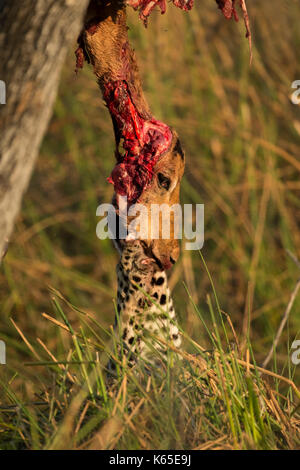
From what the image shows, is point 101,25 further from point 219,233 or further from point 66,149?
point 66,149

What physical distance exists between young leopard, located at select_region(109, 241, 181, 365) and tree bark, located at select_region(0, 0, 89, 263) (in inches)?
13.5

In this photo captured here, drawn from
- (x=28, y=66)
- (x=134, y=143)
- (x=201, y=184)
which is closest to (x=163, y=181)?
(x=134, y=143)

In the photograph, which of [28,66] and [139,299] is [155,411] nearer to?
[139,299]

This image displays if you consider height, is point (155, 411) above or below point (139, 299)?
below

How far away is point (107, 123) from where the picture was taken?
3818 mm

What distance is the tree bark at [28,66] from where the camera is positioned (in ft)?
3.80

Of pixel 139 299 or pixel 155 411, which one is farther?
pixel 139 299

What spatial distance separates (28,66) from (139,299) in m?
0.56

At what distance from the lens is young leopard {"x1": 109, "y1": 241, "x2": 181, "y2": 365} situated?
4.80 feet

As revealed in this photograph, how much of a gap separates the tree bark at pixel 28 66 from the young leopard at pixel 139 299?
0.34 meters

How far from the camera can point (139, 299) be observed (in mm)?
→ 1491

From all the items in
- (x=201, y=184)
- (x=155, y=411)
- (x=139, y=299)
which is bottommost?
(x=155, y=411)

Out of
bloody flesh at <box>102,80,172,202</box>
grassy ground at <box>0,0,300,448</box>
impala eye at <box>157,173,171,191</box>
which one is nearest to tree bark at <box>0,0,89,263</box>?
bloody flesh at <box>102,80,172,202</box>
